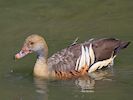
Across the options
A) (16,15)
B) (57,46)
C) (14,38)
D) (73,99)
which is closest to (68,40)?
(57,46)

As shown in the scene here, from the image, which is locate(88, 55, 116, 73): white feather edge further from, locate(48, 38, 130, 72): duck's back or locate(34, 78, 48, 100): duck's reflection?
locate(34, 78, 48, 100): duck's reflection

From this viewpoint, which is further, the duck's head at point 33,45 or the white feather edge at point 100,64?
the white feather edge at point 100,64

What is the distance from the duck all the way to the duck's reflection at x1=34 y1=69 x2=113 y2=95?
→ 13 cm

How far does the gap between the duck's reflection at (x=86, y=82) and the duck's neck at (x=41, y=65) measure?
0.14 meters

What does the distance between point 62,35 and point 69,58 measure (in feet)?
8.01

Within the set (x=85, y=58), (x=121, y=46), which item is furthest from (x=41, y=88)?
(x=121, y=46)

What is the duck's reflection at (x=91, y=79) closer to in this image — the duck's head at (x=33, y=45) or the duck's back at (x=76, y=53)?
the duck's back at (x=76, y=53)

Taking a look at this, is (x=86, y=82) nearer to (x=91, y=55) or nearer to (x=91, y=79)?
(x=91, y=79)

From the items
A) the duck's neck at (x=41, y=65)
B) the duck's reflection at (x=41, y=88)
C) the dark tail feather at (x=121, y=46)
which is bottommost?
the duck's reflection at (x=41, y=88)

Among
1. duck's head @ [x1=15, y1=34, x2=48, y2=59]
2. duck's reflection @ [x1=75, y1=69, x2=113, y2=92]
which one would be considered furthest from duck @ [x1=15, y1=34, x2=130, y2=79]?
duck's reflection @ [x1=75, y1=69, x2=113, y2=92]

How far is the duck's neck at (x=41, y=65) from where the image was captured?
11805 millimetres

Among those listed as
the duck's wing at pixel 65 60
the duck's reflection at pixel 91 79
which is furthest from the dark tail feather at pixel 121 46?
the duck's wing at pixel 65 60

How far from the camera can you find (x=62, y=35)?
1425 centimetres

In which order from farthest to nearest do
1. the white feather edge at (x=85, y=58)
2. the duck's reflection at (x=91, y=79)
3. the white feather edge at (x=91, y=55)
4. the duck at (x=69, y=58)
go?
the white feather edge at (x=91, y=55), the white feather edge at (x=85, y=58), the duck at (x=69, y=58), the duck's reflection at (x=91, y=79)
